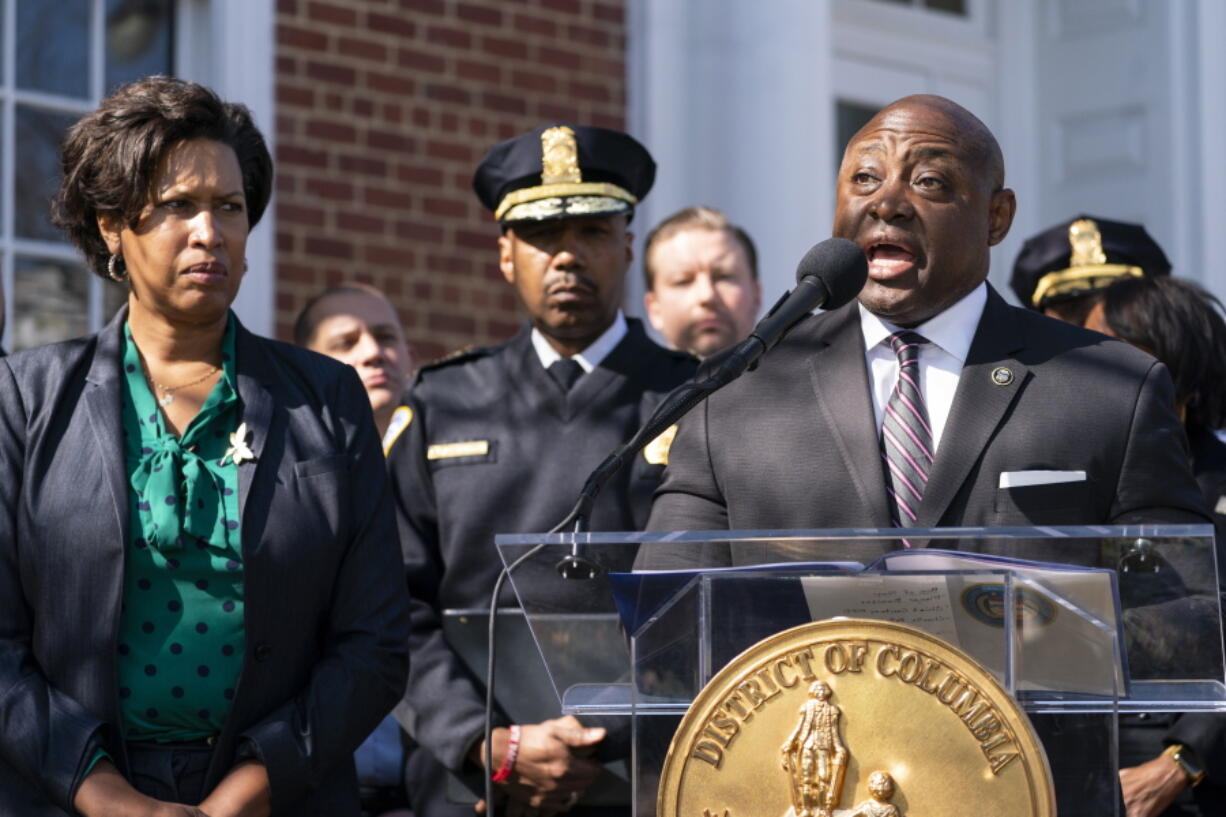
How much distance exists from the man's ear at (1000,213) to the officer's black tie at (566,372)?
1338 mm

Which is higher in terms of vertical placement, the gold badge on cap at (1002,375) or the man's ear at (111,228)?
the man's ear at (111,228)

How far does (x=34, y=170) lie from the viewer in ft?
20.7

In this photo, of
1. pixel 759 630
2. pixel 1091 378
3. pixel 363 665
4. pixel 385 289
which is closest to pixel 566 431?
pixel 363 665

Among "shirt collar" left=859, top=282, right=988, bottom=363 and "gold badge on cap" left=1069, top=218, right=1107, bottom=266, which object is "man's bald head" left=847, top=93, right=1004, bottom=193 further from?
"gold badge on cap" left=1069, top=218, right=1107, bottom=266

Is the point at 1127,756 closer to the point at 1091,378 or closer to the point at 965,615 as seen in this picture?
the point at 1091,378

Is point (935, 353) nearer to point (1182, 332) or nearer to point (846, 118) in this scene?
point (1182, 332)

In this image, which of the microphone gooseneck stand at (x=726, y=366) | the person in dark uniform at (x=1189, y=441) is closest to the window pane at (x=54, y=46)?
the person in dark uniform at (x=1189, y=441)

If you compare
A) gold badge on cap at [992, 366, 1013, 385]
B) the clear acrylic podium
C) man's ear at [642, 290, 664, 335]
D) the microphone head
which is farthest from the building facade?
the clear acrylic podium

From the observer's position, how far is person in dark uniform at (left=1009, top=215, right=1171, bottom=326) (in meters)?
5.41

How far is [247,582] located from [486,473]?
113 cm

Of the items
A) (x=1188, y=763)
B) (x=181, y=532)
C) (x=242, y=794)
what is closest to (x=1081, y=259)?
(x=1188, y=763)

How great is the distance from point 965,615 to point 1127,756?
1579 mm

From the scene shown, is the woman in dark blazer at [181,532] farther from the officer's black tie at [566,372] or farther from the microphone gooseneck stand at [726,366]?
the officer's black tie at [566,372]

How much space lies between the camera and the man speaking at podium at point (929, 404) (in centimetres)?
318
